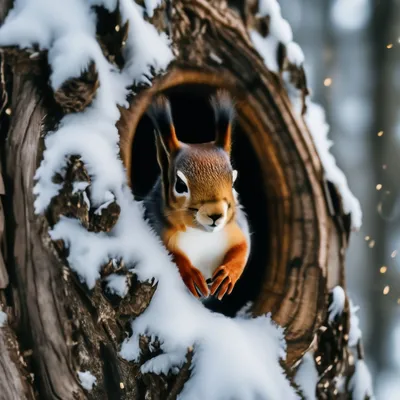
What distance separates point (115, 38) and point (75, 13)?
54mm

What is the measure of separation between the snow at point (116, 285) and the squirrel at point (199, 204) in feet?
0.27

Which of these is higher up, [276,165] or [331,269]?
[276,165]

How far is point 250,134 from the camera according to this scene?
2.67 ft

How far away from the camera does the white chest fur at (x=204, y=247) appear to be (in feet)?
2.47

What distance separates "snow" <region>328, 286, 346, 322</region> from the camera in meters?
0.84

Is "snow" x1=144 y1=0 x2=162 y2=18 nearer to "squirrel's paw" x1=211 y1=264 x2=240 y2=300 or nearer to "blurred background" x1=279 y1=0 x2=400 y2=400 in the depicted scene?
"blurred background" x1=279 y1=0 x2=400 y2=400

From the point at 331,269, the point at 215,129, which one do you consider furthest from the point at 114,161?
the point at 331,269

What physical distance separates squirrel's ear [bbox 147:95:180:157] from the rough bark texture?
2cm

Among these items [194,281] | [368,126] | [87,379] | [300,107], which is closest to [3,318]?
[87,379]

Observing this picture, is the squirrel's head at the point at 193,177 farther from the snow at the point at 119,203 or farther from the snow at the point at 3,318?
the snow at the point at 3,318

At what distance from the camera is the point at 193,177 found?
74cm

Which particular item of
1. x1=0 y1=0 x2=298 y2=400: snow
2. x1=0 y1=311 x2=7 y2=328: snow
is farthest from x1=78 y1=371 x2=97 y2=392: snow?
x1=0 y1=311 x2=7 y2=328: snow

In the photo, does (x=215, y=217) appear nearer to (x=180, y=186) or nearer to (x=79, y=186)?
(x=180, y=186)

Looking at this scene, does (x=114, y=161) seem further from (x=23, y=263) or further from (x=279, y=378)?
(x=279, y=378)
